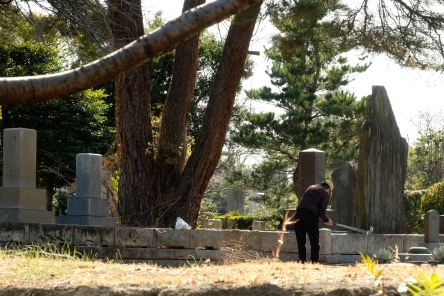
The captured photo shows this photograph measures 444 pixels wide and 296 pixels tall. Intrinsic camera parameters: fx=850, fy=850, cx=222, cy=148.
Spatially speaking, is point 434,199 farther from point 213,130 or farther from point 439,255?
point 439,255

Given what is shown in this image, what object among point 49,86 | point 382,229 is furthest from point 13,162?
point 49,86

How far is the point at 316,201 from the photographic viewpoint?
1240cm

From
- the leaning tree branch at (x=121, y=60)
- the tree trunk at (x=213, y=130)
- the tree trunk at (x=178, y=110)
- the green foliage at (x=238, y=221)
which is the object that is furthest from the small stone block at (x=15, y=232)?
the green foliage at (x=238, y=221)

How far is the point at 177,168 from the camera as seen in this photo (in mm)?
15883

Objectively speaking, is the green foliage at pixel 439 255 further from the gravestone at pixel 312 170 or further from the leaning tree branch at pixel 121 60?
the leaning tree branch at pixel 121 60

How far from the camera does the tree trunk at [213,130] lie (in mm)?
15398

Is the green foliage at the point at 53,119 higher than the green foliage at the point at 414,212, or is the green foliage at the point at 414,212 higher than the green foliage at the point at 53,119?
the green foliage at the point at 53,119

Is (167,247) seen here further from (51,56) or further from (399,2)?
(51,56)

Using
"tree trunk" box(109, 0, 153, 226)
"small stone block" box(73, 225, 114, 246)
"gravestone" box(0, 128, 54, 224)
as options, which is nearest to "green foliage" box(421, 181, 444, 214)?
"tree trunk" box(109, 0, 153, 226)

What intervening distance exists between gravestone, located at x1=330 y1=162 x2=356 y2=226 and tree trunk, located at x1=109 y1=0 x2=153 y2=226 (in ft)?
16.1

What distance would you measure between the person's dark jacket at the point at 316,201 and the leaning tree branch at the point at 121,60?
25.4 ft

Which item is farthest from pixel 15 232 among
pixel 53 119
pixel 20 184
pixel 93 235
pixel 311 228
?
pixel 53 119

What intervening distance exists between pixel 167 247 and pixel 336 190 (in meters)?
6.93

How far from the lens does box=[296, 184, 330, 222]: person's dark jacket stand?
12.3 metres
